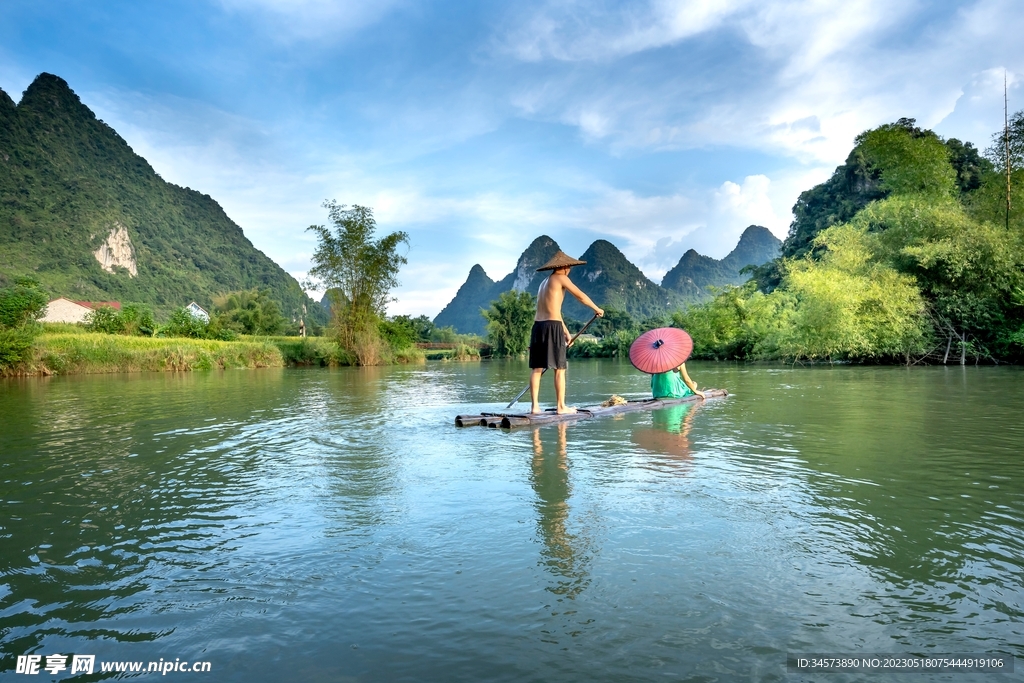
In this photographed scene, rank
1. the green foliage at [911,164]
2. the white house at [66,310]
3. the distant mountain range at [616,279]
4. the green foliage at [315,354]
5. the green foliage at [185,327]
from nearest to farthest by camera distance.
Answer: the green foliage at [185,327], the green foliage at [315,354], the green foliage at [911,164], the white house at [66,310], the distant mountain range at [616,279]

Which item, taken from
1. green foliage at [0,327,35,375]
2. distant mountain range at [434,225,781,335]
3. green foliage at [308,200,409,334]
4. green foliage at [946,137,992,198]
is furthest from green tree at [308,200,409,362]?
distant mountain range at [434,225,781,335]

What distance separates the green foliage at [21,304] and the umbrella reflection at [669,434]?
23.9 metres

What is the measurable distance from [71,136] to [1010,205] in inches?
5126

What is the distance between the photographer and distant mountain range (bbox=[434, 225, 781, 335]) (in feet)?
380

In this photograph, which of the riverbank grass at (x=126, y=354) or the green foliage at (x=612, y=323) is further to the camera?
the green foliage at (x=612, y=323)

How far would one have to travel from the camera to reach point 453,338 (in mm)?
61469

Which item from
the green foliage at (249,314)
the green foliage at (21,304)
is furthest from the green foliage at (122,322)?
the green foliage at (249,314)

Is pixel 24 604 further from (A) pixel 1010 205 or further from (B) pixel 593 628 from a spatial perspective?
(A) pixel 1010 205

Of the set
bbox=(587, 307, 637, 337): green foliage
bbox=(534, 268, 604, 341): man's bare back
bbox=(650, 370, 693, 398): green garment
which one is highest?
bbox=(587, 307, 637, 337): green foliage

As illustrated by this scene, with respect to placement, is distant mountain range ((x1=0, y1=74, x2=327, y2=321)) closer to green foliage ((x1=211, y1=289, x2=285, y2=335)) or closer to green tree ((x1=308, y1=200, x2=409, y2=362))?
green foliage ((x1=211, y1=289, x2=285, y2=335))

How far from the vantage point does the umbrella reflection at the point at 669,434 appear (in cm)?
605

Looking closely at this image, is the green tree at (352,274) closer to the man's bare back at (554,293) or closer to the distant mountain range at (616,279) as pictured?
the man's bare back at (554,293)

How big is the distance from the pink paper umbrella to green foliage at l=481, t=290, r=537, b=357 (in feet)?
140

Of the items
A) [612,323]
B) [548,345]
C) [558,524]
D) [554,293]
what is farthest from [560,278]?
[612,323]
